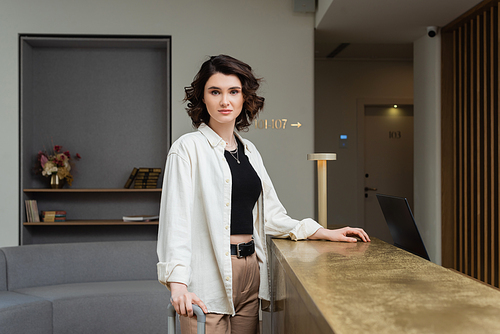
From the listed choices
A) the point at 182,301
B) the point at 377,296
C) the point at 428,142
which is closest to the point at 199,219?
the point at 182,301

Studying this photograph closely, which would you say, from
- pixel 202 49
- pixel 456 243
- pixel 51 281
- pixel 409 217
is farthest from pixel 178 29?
pixel 456 243

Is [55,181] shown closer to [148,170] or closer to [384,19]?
[148,170]

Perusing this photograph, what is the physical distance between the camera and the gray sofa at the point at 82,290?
2791 mm

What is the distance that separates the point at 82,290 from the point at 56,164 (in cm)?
155

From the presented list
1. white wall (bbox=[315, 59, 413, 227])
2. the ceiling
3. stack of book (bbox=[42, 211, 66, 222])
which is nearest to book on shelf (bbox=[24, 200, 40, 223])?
stack of book (bbox=[42, 211, 66, 222])

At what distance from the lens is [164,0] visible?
398cm

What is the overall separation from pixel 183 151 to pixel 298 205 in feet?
9.20

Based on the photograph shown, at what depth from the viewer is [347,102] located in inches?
245

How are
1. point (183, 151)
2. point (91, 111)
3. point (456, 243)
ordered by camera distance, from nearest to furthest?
1. point (183, 151)
2. point (456, 243)
3. point (91, 111)

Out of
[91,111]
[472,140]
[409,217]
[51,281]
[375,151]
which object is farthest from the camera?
[375,151]

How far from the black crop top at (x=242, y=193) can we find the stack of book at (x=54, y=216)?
125 inches

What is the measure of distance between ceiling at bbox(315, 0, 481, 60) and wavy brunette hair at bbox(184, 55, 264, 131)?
2.23m

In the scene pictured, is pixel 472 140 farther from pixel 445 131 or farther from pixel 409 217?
pixel 409 217

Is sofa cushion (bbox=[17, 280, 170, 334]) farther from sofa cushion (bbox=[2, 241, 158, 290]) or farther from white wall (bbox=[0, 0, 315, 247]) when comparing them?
white wall (bbox=[0, 0, 315, 247])
